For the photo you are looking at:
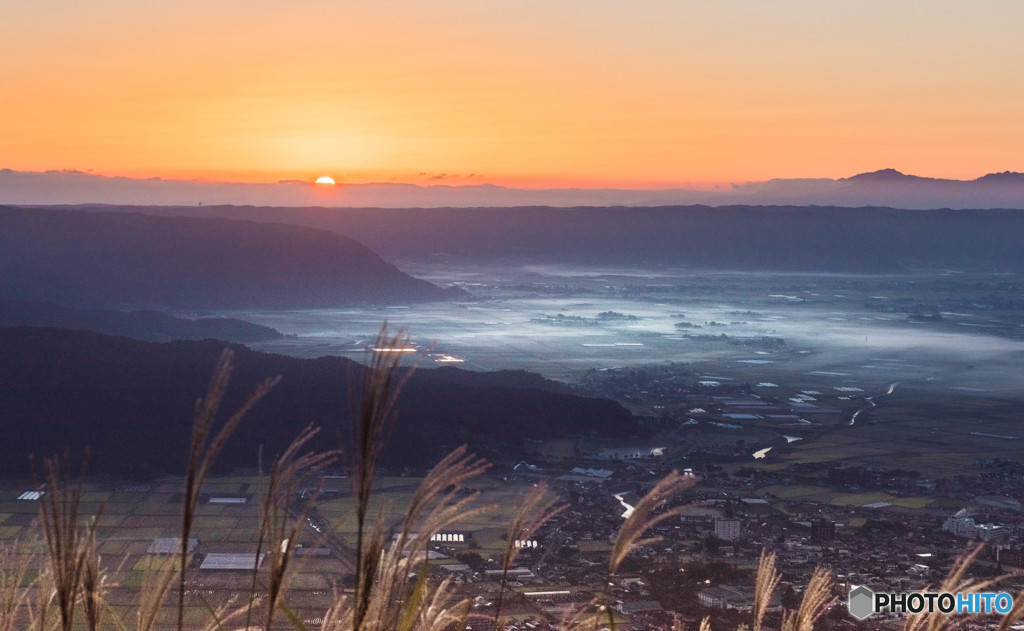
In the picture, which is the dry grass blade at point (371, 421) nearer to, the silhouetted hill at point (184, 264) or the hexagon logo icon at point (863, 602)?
the hexagon logo icon at point (863, 602)

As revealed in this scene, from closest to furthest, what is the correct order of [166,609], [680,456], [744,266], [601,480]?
[166,609] → [601,480] → [680,456] → [744,266]

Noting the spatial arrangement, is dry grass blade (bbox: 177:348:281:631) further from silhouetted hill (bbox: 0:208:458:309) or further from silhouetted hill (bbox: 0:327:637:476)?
silhouetted hill (bbox: 0:208:458:309)

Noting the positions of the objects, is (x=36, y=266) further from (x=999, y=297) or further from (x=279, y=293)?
(x=999, y=297)

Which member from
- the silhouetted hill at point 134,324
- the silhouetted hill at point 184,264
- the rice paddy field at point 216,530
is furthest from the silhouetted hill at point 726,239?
the rice paddy field at point 216,530

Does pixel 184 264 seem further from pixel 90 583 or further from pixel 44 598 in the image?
pixel 90 583

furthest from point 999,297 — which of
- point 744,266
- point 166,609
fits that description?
point 166,609

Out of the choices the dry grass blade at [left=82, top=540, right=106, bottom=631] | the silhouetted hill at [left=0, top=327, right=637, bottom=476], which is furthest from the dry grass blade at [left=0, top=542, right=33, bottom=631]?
the silhouetted hill at [left=0, top=327, right=637, bottom=476]

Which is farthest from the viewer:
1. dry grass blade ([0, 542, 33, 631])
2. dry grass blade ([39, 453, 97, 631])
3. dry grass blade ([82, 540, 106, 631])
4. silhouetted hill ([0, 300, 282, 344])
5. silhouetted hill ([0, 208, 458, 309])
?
silhouetted hill ([0, 208, 458, 309])

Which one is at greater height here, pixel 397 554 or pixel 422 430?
pixel 397 554

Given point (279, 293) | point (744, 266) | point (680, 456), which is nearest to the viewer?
point (680, 456)
